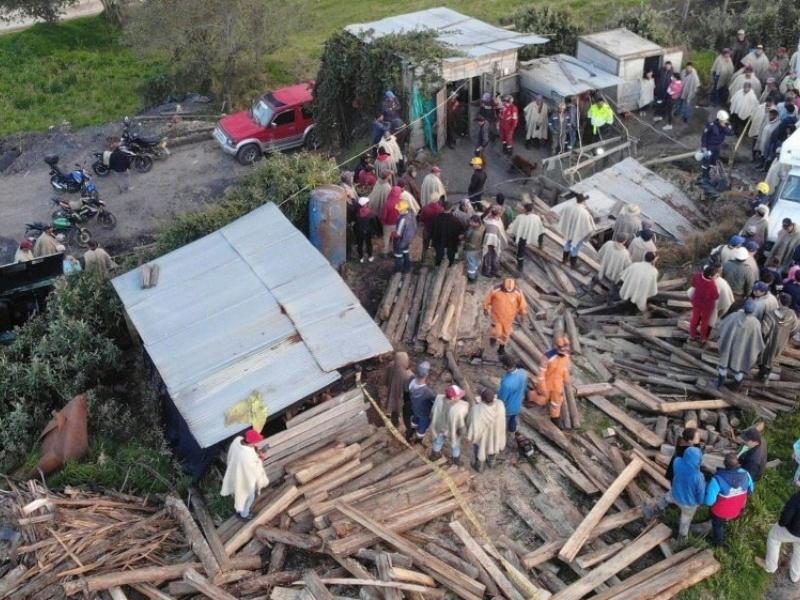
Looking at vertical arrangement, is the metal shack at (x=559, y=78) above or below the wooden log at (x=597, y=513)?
above

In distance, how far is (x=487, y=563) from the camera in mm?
9719

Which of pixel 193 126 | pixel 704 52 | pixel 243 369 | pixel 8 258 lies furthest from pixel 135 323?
pixel 704 52

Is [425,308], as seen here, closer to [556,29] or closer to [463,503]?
[463,503]

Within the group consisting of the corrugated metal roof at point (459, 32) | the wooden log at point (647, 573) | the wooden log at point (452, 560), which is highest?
the corrugated metal roof at point (459, 32)

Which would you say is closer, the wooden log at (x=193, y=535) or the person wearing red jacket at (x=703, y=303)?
the wooden log at (x=193, y=535)

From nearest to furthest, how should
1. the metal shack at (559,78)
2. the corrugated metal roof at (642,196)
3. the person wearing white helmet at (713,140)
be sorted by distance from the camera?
1. the corrugated metal roof at (642,196)
2. the person wearing white helmet at (713,140)
3. the metal shack at (559,78)

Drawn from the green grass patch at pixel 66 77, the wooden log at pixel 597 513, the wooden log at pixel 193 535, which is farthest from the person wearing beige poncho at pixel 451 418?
the green grass patch at pixel 66 77

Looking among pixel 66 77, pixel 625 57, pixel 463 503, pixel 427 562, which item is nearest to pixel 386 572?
pixel 427 562

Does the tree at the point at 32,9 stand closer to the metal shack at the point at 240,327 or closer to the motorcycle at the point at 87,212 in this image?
the motorcycle at the point at 87,212

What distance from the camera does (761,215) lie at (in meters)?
14.8

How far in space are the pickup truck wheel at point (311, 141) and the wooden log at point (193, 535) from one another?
14790 millimetres

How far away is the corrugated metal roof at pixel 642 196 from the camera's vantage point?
17.7 metres

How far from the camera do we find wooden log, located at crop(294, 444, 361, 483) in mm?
10758

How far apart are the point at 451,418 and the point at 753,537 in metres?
4.43
